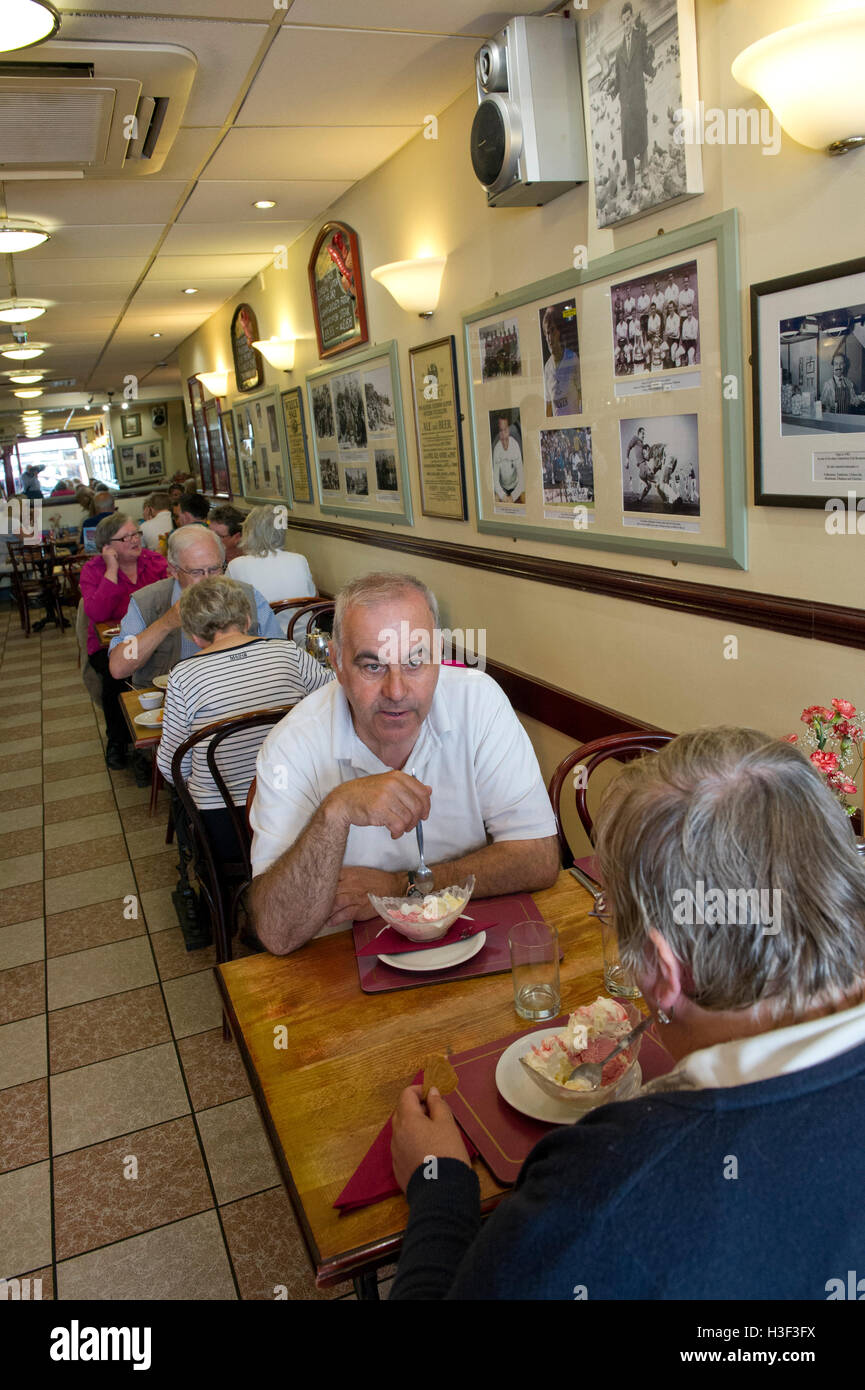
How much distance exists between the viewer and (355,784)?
5.50 ft

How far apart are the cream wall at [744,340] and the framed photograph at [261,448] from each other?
2.14 meters

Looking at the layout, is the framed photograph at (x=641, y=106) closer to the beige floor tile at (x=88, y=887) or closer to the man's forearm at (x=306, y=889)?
the man's forearm at (x=306, y=889)

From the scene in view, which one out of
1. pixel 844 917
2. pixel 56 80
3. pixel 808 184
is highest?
pixel 56 80

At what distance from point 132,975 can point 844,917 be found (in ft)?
9.55

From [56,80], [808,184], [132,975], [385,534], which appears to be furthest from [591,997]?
[385,534]

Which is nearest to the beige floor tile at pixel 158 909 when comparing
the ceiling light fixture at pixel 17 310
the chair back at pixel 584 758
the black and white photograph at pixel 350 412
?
the chair back at pixel 584 758

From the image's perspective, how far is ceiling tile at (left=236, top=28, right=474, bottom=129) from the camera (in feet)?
8.91

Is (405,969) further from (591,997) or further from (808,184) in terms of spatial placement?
(808,184)

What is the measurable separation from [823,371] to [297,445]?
466cm

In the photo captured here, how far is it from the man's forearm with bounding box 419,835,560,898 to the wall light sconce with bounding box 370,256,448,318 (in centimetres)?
257

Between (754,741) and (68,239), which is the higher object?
(68,239)

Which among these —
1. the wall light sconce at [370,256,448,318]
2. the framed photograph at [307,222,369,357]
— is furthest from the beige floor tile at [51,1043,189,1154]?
the framed photograph at [307,222,369,357]

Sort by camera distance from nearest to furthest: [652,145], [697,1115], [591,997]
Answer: [697,1115], [591,997], [652,145]

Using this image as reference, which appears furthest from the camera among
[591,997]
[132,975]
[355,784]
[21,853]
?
[21,853]
